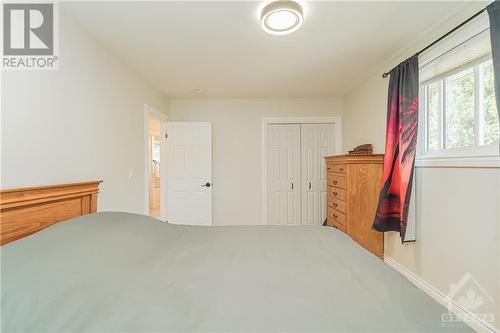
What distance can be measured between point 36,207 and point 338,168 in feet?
9.20

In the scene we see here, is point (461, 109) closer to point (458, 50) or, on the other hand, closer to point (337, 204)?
point (458, 50)

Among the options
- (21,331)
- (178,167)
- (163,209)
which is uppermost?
(178,167)

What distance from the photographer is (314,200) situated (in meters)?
3.95

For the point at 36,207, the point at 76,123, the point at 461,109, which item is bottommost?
the point at 36,207

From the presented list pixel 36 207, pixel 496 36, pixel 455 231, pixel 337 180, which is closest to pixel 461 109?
pixel 496 36

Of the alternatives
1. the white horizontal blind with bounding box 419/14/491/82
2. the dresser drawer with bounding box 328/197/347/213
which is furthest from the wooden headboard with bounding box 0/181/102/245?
the white horizontal blind with bounding box 419/14/491/82

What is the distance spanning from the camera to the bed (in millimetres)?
695

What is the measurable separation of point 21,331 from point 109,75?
219 centimetres

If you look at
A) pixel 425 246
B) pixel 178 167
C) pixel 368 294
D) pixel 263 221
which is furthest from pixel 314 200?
pixel 368 294

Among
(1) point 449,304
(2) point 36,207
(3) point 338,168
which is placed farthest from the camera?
(3) point 338,168

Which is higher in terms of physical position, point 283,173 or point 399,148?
point 399,148

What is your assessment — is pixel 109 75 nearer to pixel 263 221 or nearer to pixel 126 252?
pixel 126 252

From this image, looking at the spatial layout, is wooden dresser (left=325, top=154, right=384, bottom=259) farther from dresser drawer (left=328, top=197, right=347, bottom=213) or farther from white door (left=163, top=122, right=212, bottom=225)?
white door (left=163, top=122, right=212, bottom=225)

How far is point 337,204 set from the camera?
2.89 metres
